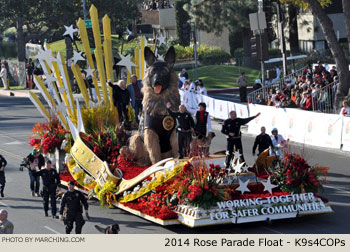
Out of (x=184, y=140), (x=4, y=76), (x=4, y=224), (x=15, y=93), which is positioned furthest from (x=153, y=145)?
(x=4, y=76)

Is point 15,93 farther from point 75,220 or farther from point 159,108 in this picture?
point 75,220

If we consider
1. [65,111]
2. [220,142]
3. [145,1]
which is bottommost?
[220,142]

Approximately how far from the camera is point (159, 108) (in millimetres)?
18453

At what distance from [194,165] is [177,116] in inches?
102

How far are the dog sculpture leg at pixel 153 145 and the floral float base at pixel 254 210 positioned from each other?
260 centimetres

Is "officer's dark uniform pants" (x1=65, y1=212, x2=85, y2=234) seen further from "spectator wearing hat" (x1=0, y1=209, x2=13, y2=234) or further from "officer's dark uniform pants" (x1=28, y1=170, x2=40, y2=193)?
"officer's dark uniform pants" (x1=28, y1=170, x2=40, y2=193)

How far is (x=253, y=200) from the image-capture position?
53.0 ft

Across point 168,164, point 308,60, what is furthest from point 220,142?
point 308,60

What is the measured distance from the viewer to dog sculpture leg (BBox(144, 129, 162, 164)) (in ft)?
60.5

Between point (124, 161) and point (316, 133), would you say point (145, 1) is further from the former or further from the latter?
point (124, 161)

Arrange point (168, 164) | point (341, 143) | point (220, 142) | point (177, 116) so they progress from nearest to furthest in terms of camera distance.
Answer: point (168, 164)
point (177, 116)
point (341, 143)
point (220, 142)

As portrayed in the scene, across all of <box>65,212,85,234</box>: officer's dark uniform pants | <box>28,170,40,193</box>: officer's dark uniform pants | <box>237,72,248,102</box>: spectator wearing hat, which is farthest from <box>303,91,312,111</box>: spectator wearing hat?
<box>65,212,85,234</box>: officer's dark uniform pants

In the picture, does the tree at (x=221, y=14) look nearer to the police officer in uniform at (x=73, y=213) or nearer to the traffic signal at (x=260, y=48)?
the traffic signal at (x=260, y=48)

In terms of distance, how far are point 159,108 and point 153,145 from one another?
35.1 inches
